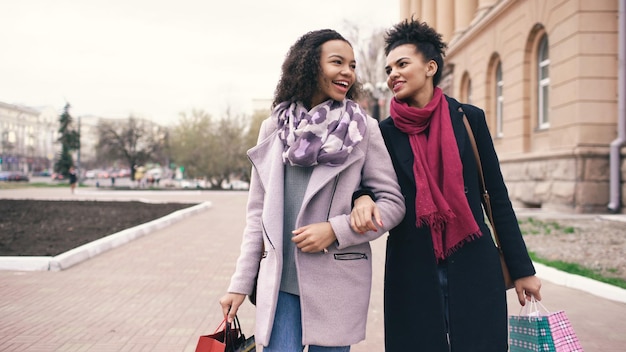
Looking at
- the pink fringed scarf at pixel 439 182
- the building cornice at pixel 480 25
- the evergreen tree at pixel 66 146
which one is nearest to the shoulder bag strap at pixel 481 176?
the pink fringed scarf at pixel 439 182

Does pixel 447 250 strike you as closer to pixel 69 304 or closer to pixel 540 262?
pixel 69 304

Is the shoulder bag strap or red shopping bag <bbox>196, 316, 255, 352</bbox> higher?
the shoulder bag strap

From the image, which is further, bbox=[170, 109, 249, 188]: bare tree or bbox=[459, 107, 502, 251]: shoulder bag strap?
bbox=[170, 109, 249, 188]: bare tree

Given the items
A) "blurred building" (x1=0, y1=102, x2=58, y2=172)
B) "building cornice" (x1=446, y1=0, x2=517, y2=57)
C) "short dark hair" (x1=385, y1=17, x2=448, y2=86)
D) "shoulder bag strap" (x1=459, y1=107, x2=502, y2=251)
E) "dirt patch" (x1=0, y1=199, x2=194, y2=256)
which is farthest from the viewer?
"blurred building" (x1=0, y1=102, x2=58, y2=172)

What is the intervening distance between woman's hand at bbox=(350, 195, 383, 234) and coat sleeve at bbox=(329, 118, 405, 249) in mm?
38

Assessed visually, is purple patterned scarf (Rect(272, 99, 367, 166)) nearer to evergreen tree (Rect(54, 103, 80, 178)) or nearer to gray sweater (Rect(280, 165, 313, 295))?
gray sweater (Rect(280, 165, 313, 295))

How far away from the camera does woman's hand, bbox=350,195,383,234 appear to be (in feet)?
6.73

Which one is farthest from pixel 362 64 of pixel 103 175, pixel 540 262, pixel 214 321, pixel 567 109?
pixel 103 175

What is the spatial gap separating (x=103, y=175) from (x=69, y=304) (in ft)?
298

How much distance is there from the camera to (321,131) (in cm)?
218

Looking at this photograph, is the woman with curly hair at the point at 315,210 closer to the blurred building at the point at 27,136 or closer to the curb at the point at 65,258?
the curb at the point at 65,258

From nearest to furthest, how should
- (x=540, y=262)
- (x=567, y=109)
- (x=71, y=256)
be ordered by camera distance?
(x=540, y=262)
(x=71, y=256)
(x=567, y=109)

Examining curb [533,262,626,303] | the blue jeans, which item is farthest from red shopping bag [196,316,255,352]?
curb [533,262,626,303]

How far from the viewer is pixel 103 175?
3558 inches
